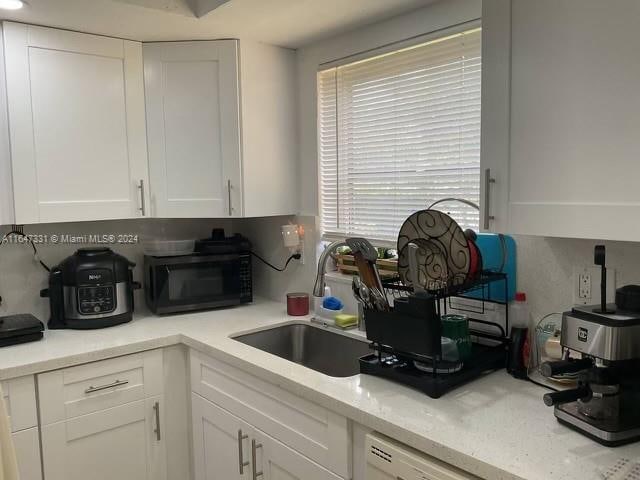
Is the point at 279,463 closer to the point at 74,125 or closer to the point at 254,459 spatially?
the point at 254,459

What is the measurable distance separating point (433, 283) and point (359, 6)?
1.02 metres

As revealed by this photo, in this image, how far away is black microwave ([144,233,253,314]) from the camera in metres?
2.36

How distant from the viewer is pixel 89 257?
2.17m

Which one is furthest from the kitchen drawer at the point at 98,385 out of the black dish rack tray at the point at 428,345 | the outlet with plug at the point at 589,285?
the outlet with plug at the point at 589,285

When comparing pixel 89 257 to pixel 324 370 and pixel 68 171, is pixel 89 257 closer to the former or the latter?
pixel 68 171

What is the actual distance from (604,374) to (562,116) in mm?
595

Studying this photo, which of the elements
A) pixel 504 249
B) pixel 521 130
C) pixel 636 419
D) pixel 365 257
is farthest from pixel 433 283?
→ pixel 636 419

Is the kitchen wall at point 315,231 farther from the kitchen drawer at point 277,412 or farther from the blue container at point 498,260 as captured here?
the kitchen drawer at point 277,412

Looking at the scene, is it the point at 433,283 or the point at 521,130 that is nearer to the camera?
the point at 521,130

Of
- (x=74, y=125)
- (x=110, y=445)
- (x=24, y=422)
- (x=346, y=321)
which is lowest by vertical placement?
(x=110, y=445)

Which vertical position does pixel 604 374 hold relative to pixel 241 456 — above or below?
above

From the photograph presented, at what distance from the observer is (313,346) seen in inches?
87.1

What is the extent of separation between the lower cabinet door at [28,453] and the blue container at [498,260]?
62.1 inches

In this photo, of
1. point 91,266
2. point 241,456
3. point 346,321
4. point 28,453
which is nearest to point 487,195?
point 346,321
